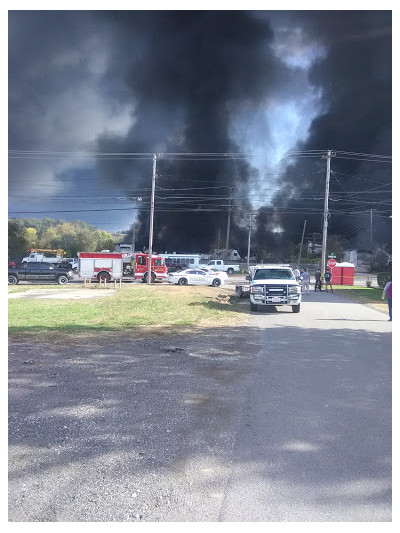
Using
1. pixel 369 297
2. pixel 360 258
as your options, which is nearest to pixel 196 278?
pixel 369 297

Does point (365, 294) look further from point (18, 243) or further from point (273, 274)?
point (18, 243)

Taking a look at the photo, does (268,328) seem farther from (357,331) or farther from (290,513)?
(290,513)

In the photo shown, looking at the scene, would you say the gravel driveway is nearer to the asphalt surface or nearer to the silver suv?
the asphalt surface

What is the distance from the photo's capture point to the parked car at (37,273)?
2889cm

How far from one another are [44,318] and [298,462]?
9.85m

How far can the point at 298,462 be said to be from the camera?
10.7 ft

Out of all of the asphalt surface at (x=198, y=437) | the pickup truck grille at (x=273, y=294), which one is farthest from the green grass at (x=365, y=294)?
the asphalt surface at (x=198, y=437)

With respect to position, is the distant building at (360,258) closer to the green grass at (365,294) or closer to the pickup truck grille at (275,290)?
the green grass at (365,294)

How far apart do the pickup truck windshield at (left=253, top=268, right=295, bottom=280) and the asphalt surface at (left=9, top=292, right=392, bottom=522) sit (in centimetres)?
795

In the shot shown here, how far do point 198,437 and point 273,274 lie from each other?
1192 centimetres

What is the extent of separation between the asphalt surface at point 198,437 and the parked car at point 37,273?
77.1 ft

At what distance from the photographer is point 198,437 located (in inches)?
146

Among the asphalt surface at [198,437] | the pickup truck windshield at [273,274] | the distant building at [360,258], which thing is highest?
the distant building at [360,258]
